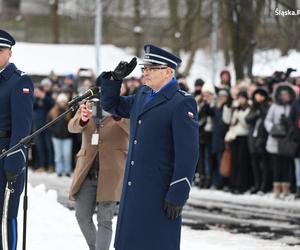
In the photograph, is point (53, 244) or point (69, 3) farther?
point (69, 3)

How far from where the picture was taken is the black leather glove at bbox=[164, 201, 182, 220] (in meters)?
6.86

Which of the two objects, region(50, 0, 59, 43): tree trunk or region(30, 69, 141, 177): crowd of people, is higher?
region(50, 0, 59, 43): tree trunk

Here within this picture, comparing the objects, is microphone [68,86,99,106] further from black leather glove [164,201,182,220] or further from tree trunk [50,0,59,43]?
tree trunk [50,0,59,43]

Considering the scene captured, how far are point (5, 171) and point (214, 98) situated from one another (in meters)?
10.6

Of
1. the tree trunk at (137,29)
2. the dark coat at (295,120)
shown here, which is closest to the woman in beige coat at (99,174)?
the dark coat at (295,120)

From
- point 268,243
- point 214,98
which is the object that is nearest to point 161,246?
point 268,243

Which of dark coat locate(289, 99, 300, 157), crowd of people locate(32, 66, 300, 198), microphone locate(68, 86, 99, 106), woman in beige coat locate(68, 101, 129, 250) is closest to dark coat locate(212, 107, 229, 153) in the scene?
crowd of people locate(32, 66, 300, 198)

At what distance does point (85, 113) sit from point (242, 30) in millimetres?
17513

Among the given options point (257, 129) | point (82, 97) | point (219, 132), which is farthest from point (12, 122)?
point (219, 132)

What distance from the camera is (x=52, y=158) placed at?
21859 millimetres

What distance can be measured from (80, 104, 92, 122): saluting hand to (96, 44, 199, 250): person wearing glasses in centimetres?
152

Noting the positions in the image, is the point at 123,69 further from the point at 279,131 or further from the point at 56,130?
the point at 56,130

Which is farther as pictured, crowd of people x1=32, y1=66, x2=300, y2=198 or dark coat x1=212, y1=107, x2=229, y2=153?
dark coat x1=212, y1=107, x2=229, y2=153

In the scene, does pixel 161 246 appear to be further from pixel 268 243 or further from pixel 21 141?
pixel 268 243
